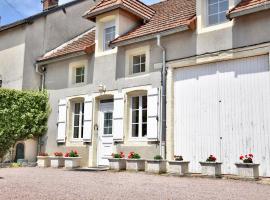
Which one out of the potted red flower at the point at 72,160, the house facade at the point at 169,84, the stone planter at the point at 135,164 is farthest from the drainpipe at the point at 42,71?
the stone planter at the point at 135,164

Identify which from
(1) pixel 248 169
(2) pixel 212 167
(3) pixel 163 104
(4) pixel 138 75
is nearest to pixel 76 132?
(4) pixel 138 75

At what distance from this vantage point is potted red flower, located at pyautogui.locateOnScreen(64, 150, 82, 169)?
42.2 feet

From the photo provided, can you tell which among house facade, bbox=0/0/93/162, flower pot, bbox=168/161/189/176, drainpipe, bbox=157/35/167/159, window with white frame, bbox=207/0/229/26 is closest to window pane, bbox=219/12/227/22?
window with white frame, bbox=207/0/229/26

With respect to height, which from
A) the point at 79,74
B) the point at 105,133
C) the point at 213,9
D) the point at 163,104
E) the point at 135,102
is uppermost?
the point at 213,9

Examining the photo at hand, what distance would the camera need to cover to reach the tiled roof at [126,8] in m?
13.1

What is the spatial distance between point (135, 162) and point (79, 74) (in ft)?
17.3

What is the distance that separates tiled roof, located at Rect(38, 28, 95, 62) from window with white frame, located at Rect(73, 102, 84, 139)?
2105 millimetres

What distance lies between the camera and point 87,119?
44.6 ft

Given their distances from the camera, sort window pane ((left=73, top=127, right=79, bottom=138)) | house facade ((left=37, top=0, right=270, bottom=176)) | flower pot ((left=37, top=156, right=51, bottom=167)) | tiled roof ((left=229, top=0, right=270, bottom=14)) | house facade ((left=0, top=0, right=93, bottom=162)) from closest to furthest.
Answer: tiled roof ((left=229, top=0, right=270, bottom=14)) → house facade ((left=37, top=0, right=270, bottom=176)) → flower pot ((left=37, top=156, right=51, bottom=167)) → window pane ((left=73, top=127, right=79, bottom=138)) → house facade ((left=0, top=0, right=93, bottom=162))

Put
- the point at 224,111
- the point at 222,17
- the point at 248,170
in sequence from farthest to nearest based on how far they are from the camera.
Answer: the point at 222,17
the point at 224,111
the point at 248,170

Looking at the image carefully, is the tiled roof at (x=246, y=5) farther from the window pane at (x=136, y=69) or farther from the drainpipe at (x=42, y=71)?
the drainpipe at (x=42, y=71)

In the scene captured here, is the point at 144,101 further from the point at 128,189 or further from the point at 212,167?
the point at 128,189

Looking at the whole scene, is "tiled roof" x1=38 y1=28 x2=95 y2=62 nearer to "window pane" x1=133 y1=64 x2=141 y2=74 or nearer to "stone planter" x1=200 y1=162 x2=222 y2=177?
"window pane" x1=133 y1=64 x2=141 y2=74

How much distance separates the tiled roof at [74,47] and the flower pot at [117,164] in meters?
4.60
